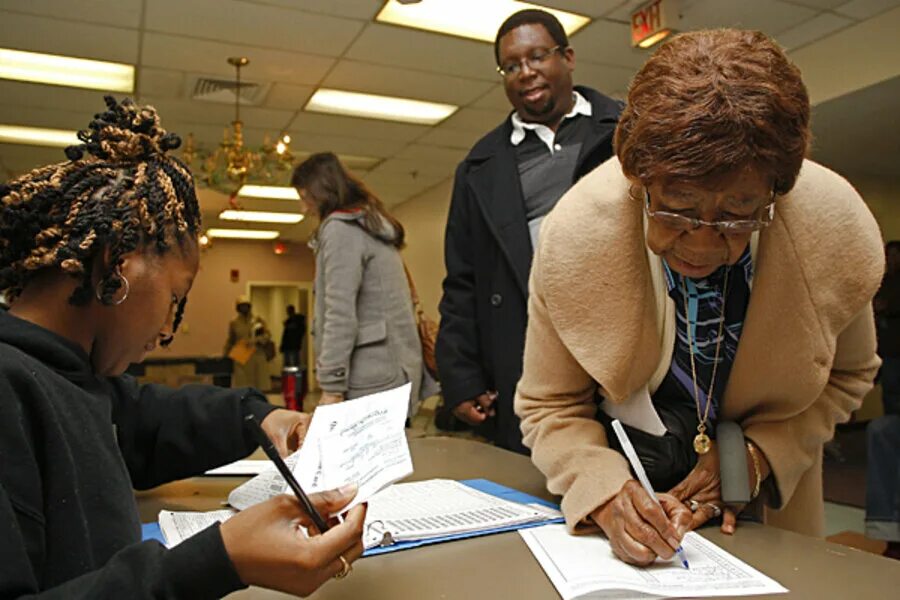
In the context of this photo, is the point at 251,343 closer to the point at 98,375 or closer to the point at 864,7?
the point at 864,7

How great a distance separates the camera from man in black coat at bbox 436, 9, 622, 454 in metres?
1.64

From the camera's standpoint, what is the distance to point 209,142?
605 cm

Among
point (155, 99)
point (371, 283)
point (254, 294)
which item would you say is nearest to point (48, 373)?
point (371, 283)

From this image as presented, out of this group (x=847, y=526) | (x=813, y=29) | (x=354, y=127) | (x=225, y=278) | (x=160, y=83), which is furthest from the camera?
(x=225, y=278)

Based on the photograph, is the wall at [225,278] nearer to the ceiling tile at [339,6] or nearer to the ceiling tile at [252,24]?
the ceiling tile at [252,24]

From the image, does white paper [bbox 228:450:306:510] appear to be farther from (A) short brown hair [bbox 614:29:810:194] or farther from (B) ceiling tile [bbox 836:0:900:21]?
(B) ceiling tile [bbox 836:0:900:21]

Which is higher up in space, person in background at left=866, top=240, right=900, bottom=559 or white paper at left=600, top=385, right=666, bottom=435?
white paper at left=600, top=385, right=666, bottom=435

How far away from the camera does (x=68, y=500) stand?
0.60 meters

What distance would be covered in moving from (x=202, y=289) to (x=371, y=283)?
33.8 feet

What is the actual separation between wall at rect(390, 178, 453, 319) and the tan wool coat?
6.38 m

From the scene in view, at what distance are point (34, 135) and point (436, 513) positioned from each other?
6.15m

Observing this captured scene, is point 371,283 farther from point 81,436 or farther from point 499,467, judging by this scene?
point 81,436

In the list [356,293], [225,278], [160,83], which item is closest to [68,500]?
[356,293]

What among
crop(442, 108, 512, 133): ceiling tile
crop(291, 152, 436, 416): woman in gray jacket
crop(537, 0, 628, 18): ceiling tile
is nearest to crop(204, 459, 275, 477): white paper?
crop(291, 152, 436, 416): woman in gray jacket
